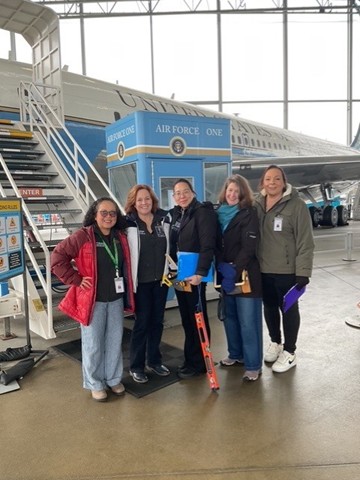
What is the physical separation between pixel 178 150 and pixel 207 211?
7.74ft

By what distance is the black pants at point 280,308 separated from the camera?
11.5ft

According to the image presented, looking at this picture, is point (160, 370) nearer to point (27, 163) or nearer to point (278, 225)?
point (278, 225)

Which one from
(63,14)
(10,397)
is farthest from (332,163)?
(63,14)

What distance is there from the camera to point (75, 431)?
274 centimetres

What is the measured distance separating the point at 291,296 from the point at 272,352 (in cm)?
77

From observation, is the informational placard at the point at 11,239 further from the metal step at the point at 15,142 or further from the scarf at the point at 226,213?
the metal step at the point at 15,142

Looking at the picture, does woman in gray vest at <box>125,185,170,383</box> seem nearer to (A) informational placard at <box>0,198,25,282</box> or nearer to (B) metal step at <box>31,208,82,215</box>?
(A) informational placard at <box>0,198,25,282</box>

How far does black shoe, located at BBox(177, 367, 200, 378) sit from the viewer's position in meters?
3.57

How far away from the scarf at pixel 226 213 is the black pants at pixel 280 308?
1.92ft

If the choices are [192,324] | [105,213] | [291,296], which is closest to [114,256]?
[105,213]

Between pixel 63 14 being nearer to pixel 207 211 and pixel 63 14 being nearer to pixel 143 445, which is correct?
pixel 207 211

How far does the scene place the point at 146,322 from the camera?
3.41 metres

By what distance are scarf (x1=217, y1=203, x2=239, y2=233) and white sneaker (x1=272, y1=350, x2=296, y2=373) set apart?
1.28m

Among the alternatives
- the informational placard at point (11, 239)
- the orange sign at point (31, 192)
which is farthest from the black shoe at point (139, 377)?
the orange sign at point (31, 192)
